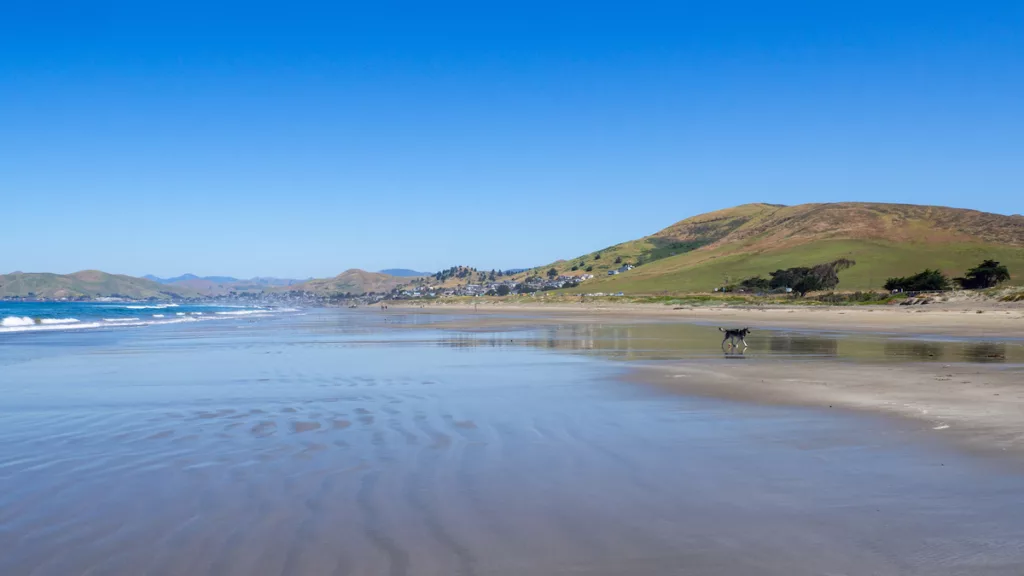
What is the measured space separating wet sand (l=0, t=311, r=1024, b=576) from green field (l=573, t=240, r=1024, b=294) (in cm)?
9561

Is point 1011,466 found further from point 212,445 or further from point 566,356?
point 566,356

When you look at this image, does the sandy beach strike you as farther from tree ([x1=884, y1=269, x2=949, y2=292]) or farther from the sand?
tree ([x1=884, y1=269, x2=949, y2=292])

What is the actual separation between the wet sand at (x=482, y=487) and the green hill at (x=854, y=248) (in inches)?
3838

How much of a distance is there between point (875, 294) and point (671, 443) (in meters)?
69.9

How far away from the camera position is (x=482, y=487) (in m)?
6.63

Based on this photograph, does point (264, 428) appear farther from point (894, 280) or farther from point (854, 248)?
point (854, 248)

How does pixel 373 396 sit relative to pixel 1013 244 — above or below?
below

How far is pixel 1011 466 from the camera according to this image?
7.20m

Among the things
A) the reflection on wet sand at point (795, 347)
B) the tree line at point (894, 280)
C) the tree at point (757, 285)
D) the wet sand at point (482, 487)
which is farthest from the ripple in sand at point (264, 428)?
the tree at point (757, 285)

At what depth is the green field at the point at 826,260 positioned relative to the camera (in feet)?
361

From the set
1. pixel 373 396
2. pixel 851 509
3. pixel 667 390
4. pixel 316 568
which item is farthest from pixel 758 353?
pixel 316 568

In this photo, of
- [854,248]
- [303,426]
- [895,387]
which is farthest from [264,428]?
A: [854,248]

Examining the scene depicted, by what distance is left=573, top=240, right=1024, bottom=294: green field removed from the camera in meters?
110

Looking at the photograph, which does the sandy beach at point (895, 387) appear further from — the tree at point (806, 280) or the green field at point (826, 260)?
the green field at point (826, 260)
